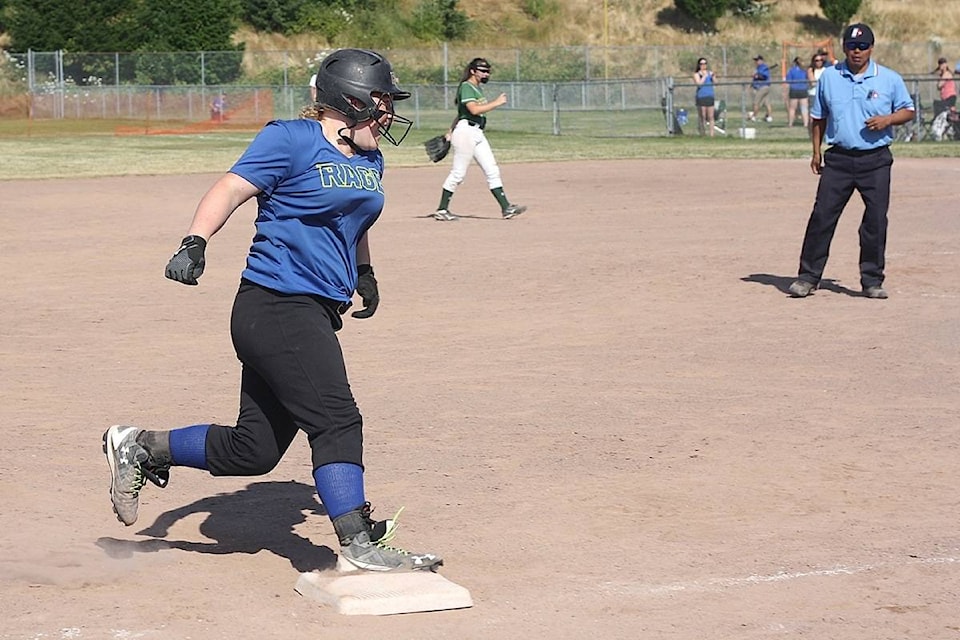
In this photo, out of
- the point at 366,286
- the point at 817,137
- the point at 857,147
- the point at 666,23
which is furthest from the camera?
the point at 666,23

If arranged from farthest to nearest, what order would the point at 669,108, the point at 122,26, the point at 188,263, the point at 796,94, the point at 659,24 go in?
1. the point at 659,24
2. the point at 122,26
3. the point at 796,94
4. the point at 669,108
5. the point at 188,263

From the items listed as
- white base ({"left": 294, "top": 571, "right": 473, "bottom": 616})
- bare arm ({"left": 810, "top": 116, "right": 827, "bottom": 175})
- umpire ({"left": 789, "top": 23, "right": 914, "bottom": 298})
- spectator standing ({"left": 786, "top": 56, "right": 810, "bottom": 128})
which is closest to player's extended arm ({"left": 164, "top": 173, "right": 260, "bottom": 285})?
white base ({"left": 294, "top": 571, "right": 473, "bottom": 616})

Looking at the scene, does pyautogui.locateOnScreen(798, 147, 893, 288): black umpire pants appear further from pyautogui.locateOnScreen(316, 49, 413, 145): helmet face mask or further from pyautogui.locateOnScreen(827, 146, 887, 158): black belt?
pyautogui.locateOnScreen(316, 49, 413, 145): helmet face mask

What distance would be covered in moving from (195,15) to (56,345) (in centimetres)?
4877

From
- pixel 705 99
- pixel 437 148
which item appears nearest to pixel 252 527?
pixel 437 148

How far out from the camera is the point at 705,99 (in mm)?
34688

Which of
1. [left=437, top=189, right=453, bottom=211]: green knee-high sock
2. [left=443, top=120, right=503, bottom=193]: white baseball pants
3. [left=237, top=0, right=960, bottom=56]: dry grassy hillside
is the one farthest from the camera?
[left=237, top=0, right=960, bottom=56]: dry grassy hillside

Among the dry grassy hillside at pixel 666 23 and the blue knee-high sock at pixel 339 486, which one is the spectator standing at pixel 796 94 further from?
the blue knee-high sock at pixel 339 486

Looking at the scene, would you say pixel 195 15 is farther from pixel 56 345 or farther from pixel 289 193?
pixel 289 193

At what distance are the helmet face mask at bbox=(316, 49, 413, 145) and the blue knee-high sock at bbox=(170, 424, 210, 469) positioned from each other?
4.18 feet

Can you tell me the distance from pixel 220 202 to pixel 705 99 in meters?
30.7

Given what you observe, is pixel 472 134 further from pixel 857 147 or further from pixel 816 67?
pixel 816 67

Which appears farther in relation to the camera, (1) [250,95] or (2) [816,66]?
(1) [250,95]

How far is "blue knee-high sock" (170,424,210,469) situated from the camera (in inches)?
214
